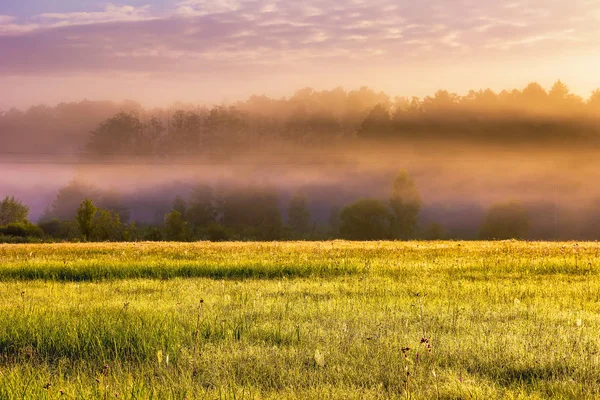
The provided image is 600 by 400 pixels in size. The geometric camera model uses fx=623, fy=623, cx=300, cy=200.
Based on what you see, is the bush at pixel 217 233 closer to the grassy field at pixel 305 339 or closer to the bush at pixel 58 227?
the bush at pixel 58 227

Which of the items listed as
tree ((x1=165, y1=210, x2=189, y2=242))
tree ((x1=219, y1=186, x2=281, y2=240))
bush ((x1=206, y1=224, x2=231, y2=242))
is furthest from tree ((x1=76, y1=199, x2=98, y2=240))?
tree ((x1=219, y1=186, x2=281, y2=240))

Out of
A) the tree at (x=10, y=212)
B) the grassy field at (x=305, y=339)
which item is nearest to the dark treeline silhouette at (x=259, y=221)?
the tree at (x=10, y=212)

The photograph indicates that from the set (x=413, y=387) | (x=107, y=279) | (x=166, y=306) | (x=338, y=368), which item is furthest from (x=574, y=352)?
(x=107, y=279)

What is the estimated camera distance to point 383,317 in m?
10.0

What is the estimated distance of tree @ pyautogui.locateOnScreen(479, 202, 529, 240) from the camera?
119 metres

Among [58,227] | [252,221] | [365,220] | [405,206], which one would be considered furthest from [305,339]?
[252,221]

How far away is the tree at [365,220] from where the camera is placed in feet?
413

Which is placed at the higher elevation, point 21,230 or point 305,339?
point 305,339

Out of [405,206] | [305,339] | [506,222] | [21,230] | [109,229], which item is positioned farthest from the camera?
[405,206]

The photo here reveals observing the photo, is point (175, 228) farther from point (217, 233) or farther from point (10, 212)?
point (10, 212)

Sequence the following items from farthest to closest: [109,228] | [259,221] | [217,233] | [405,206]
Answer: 1. [259,221]
2. [217,233]
3. [405,206]
4. [109,228]

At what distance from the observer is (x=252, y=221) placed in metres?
159

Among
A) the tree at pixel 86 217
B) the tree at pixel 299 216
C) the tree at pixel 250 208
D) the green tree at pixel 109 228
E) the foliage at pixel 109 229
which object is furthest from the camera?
the tree at pixel 299 216

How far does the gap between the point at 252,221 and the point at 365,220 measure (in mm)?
40803
